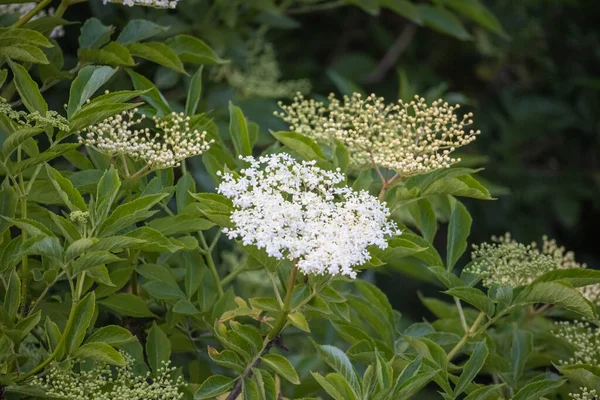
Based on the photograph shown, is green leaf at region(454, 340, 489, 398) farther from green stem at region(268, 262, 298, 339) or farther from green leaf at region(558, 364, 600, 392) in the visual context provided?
green stem at region(268, 262, 298, 339)

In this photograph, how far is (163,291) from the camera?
1.41 metres

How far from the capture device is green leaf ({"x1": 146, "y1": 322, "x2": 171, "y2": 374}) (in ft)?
4.57

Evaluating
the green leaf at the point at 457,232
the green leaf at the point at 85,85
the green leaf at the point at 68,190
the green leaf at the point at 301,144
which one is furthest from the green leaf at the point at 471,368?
the green leaf at the point at 85,85

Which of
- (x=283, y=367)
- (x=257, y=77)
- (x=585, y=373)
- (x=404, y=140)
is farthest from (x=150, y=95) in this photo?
(x=257, y=77)

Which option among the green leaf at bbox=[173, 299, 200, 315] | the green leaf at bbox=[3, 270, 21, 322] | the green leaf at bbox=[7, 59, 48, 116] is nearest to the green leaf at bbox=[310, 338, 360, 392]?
the green leaf at bbox=[173, 299, 200, 315]

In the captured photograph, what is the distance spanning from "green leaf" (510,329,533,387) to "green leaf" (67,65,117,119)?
3.13 feet

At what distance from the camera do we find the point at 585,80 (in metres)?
3.22

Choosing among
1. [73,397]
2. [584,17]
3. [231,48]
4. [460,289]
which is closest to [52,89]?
[231,48]

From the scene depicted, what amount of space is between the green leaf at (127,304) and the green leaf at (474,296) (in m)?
0.56

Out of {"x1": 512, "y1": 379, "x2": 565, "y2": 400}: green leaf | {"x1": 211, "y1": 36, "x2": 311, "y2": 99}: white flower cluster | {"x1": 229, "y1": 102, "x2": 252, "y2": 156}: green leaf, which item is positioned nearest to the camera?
{"x1": 512, "y1": 379, "x2": 565, "y2": 400}: green leaf

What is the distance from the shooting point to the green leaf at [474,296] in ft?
4.30

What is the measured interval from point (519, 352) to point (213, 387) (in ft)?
2.14

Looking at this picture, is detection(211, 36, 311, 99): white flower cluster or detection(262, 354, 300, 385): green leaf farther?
detection(211, 36, 311, 99): white flower cluster

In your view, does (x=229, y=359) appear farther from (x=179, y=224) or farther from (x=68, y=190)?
(x=68, y=190)
